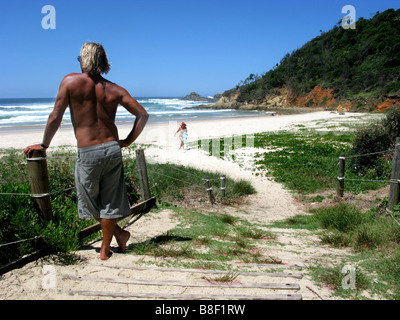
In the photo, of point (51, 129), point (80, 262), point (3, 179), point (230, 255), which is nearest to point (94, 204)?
point (80, 262)

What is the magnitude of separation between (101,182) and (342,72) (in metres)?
55.0

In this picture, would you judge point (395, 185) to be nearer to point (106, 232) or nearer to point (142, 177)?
point (142, 177)

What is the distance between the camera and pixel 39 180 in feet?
10.5

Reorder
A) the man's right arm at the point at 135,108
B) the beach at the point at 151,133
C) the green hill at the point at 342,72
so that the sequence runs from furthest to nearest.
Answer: the green hill at the point at 342,72 < the beach at the point at 151,133 < the man's right arm at the point at 135,108

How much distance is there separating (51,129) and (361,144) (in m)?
8.84

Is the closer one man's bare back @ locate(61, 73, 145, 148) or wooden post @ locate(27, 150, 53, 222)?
man's bare back @ locate(61, 73, 145, 148)

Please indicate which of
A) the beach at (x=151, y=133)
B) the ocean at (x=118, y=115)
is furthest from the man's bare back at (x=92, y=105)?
the ocean at (x=118, y=115)

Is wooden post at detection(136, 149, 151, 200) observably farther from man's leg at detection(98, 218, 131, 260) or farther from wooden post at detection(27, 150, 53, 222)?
wooden post at detection(27, 150, 53, 222)

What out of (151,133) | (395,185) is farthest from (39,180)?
(151,133)

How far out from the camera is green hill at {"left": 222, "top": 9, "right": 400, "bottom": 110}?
129 ft

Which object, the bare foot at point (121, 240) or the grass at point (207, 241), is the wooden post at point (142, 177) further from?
the bare foot at point (121, 240)

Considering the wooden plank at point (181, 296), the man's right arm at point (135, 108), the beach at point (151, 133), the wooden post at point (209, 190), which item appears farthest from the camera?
the beach at point (151, 133)

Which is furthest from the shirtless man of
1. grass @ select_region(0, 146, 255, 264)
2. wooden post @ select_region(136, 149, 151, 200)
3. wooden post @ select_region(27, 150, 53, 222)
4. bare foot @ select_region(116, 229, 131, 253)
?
wooden post @ select_region(136, 149, 151, 200)

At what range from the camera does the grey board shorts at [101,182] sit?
297 cm
